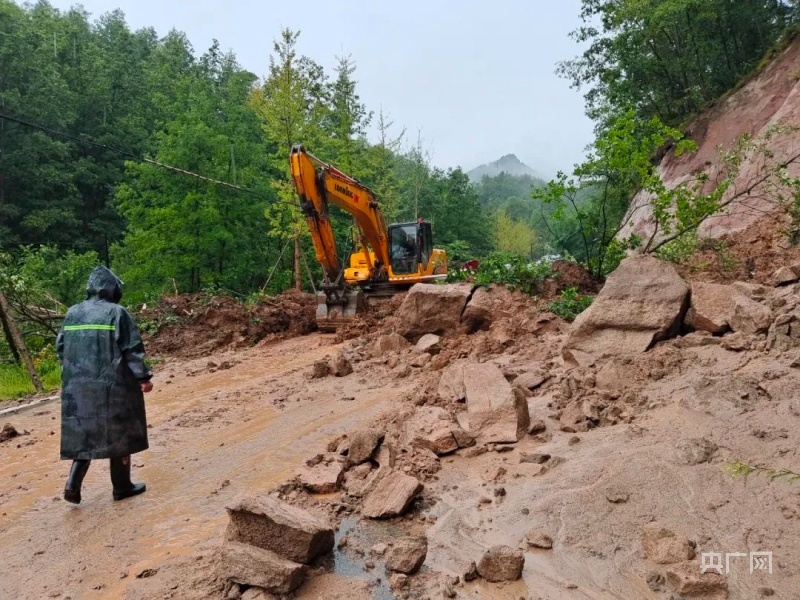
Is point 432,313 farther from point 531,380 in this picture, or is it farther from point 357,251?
point 357,251

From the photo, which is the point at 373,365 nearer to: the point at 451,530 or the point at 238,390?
the point at 238,390

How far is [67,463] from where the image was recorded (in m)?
5.34

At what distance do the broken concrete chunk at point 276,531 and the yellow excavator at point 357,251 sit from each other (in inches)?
341

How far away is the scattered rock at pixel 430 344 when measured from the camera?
8797 millimetres

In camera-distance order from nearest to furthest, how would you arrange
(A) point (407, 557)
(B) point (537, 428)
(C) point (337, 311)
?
(A) point (407, 557) → (B) point (537, 428) → (C) point (337, 311)

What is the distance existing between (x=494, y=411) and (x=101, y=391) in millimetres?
3141

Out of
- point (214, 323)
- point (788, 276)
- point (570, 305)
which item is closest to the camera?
point (788, 276)

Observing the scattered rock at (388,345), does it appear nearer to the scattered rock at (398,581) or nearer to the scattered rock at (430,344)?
the scattered rock at (430,344)

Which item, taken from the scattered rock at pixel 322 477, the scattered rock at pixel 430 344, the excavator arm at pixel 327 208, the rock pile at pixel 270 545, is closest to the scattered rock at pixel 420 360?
the scattered rock at pixel 430 344

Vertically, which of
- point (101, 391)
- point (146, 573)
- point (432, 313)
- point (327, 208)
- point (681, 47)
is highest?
point (681, 47)

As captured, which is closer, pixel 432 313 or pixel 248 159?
pixel 432 313

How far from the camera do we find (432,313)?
32.4 feet

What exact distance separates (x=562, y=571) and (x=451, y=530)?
2.52 feet

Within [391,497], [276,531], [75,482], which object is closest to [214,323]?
[75,482]
